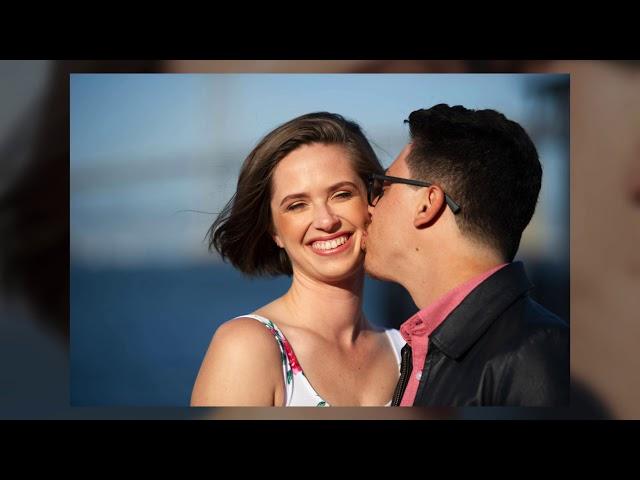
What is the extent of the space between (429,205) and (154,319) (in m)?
1.59

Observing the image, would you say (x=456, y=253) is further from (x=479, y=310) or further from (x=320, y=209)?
(x=320, y=209)

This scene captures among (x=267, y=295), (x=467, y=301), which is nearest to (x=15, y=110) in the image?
(x=267, y=295)

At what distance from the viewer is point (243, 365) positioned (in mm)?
5152

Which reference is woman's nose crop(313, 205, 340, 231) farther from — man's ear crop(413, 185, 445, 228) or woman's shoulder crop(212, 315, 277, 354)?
woman's shoulder crop(212, 315, 277, 354)

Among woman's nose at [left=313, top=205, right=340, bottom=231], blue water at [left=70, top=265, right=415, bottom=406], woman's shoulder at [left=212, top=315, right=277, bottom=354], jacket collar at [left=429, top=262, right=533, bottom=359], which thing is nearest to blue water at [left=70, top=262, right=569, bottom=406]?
blue water at [left=70, top=265, right=415, bottom=406]

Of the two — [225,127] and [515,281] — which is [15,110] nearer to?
[225,127]

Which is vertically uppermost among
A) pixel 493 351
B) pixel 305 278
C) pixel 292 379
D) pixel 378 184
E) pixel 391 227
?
pixel 378 184

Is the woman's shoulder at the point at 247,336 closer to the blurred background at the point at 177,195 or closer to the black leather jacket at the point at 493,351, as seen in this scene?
the blurred background at the point at 177,195

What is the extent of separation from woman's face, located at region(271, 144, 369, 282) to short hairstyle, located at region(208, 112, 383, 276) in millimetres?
52

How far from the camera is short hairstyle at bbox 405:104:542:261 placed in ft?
17.3

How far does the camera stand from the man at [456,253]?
517 centimetres

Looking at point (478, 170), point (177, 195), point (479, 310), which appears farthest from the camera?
point (177, 195)

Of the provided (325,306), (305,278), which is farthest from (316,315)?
(305,278)

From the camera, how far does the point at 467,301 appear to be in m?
5.08
